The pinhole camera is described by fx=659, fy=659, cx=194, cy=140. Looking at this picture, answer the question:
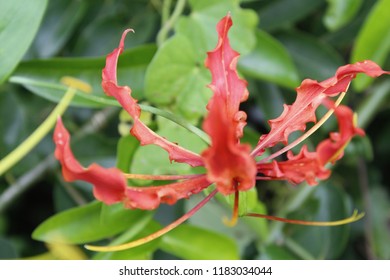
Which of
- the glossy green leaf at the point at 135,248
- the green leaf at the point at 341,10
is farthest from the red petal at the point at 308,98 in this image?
the green leaf at the point at 341,10

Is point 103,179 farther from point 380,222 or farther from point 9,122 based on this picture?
point 380,222

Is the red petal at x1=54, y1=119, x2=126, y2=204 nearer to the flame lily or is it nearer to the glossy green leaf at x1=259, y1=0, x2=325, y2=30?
the flame lily

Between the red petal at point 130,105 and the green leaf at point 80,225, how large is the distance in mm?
218

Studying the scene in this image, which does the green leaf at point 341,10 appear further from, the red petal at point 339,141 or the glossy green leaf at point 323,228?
the red petal at point 339,141

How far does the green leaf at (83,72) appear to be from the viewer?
0.93 meters

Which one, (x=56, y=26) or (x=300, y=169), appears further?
(x=56, y=26)

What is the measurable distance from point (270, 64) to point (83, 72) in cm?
31

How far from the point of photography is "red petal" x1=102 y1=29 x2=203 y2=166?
66cm

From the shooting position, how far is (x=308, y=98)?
704mm

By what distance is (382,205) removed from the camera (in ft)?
4.64

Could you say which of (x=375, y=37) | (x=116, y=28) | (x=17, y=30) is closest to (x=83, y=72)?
(x=17, y=30)

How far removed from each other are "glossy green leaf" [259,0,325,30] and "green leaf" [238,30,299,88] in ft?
0.46

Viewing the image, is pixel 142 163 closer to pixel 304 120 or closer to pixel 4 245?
pixel 304 120
